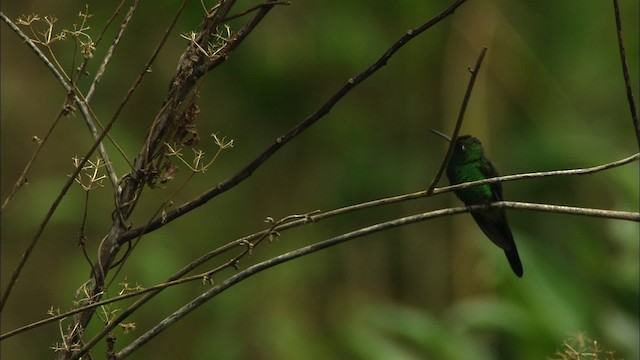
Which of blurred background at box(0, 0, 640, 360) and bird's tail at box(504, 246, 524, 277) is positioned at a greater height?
blurred background at box(0, 0, 640, 360)

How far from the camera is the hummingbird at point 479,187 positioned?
112 inches

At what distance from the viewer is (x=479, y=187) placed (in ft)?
10.4

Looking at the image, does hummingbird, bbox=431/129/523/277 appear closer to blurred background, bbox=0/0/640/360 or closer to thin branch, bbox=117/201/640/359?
thin branch, bbox=117/201/640/359

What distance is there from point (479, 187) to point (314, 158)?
9.32 ft

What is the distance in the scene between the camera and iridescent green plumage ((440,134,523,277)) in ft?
9.31

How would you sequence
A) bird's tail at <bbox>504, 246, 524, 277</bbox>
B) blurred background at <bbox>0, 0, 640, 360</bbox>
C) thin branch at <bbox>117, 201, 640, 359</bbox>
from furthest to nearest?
blurred background at <bbox>0, 0, 640, 360</bbox> → bird's tail at <bbox>504, 246, 524, 277</bbox> → thin branch at <bbox>117, 201, 640, 359</bbox>

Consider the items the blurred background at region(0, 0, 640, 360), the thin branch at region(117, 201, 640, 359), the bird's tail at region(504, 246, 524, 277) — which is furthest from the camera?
the blurred background at region(0, 0, 640, 360)

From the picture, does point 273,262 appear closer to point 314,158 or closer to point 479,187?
point 479,187

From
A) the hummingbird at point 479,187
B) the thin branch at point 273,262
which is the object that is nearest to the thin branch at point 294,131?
the thin branch at point 273,262

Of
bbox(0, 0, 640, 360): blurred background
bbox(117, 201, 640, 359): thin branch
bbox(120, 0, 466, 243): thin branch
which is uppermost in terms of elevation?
bbox(0, 0, 640, 360): blurred background

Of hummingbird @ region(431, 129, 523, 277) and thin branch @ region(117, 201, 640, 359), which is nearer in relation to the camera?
thin branch @ region(117, 201, 640, 359)

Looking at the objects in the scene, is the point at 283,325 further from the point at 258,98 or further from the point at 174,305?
the point at 258,98

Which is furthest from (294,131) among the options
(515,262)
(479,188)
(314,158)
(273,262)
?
(314,158)

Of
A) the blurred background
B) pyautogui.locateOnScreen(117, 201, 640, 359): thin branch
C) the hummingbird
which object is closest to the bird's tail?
the hummingbird
